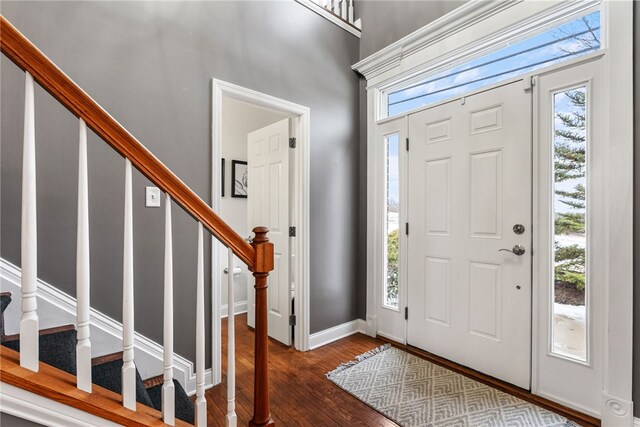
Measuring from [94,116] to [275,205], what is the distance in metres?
2.03

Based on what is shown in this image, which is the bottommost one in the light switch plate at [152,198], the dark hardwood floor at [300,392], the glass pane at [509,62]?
the dark hardwood floor at [300,392]

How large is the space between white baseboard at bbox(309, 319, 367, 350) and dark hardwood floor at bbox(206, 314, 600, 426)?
0.23 feet

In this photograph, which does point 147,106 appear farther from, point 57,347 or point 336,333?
point 336,333

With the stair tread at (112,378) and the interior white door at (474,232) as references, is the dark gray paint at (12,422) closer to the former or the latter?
the stair tread at (112,378)

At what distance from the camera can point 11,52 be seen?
82 cm

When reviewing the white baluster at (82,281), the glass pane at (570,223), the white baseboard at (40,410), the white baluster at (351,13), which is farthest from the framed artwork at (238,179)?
the glass pane at (570,223)

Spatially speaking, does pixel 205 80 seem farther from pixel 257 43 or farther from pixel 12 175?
pixel 12 175

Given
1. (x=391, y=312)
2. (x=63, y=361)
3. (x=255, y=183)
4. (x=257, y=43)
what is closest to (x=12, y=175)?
(x=63, y=361)

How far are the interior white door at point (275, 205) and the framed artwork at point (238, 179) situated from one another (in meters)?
0.66

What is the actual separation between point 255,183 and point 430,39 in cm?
207

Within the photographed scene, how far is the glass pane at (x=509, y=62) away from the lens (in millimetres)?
1849

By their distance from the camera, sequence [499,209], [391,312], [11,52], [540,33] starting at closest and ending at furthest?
1. [11,52]
2. [540,33]
3. [499,209]
4. [391,312]

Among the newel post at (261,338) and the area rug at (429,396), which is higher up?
the newel post at (261,338)

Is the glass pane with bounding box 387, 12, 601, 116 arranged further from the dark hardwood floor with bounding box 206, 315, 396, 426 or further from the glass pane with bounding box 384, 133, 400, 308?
the dark hardwood floor with bounding box 206, 315, 396, 426
